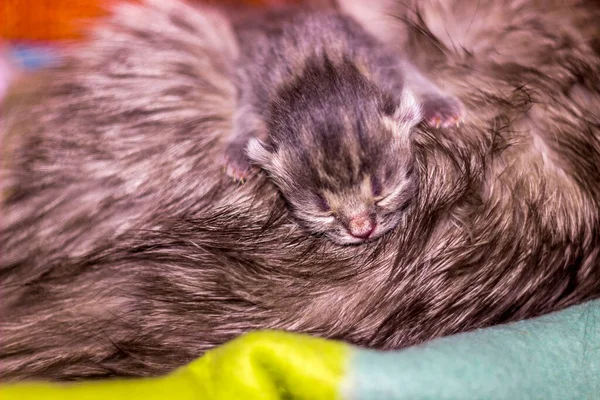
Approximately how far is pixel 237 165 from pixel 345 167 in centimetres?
17

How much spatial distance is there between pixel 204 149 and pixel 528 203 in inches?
19.8

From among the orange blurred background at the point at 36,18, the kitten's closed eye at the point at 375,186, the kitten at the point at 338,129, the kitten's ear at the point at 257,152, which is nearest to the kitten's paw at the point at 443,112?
the kitten at the point at 338,129

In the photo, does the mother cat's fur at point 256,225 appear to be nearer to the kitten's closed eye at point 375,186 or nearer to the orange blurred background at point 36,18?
the kitten's closed eye at point 375,186

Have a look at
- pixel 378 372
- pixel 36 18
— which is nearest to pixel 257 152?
pixel 378 372

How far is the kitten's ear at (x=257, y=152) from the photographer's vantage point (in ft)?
3.13

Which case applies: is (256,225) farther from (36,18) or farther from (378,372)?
(36,18)

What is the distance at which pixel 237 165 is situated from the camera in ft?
3.14

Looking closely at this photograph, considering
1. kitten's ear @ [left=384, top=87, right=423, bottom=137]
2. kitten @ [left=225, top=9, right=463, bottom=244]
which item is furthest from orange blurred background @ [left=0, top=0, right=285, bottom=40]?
kitten's ear @ [left=384, top=87, right=423, bottom=137]

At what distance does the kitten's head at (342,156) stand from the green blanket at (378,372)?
0.25m

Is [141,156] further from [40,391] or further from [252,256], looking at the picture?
[40,391]

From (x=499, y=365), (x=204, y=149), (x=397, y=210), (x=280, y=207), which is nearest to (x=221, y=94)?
(x=204, y=149)

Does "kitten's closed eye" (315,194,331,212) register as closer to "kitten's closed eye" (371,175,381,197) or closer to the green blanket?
"kitten's closed eye" (371,175,381,197)

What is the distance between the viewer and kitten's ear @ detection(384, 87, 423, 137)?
0.98 m

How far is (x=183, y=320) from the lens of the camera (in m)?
0.87
